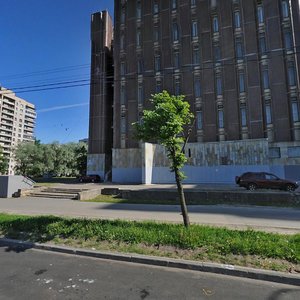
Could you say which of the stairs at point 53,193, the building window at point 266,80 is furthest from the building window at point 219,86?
the stairs at point 53,193

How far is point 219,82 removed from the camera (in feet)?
120

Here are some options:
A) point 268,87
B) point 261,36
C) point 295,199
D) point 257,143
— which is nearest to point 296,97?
point 268,87

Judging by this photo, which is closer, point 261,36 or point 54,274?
point 54,274

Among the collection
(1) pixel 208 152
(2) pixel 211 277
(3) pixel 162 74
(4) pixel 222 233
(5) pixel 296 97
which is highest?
(3) pixel 162 74

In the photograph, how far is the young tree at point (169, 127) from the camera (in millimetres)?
7719

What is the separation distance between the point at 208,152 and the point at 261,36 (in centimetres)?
1722

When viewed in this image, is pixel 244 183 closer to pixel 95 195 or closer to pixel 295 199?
pixel 295 199

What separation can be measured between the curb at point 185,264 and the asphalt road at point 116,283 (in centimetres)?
15

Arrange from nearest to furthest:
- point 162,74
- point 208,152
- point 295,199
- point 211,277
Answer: point 211,277, point 295,199, point 208,152, point 162,74

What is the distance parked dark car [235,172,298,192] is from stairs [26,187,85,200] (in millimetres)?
14065

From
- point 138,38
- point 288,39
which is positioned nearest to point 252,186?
point 288,39

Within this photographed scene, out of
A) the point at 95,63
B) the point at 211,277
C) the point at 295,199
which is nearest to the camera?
the point at 211,277

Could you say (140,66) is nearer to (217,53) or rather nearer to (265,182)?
(217,53)

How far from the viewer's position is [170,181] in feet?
117
